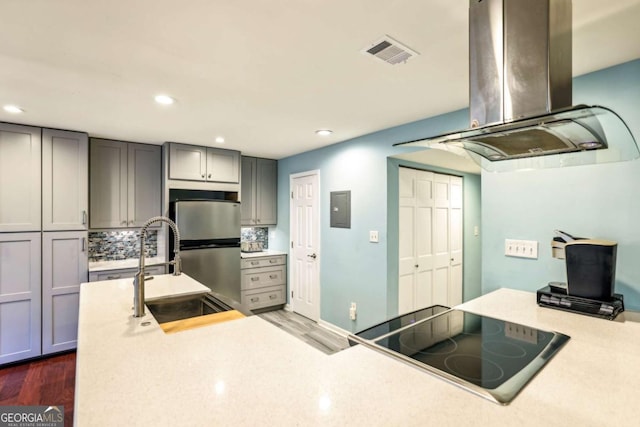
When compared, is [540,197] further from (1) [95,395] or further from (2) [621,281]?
(1) [95,395]

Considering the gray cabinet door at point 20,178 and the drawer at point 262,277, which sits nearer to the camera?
the gray cabinet door at point 20,178

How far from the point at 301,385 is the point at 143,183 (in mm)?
3521

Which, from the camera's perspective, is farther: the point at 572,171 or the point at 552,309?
the point at 572,171

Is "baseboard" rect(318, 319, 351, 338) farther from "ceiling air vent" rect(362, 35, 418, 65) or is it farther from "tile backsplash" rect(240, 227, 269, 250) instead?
"ceiling air vent" rect(362, 35, 418, 65)

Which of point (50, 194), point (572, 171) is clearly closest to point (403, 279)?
point (572, 171)

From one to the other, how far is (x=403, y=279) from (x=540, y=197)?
5.24ft

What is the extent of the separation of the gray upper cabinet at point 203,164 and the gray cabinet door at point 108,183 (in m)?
0.54

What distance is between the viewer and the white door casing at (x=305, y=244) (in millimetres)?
3961

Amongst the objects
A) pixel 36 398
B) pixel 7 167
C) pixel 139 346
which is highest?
pixel 7 167

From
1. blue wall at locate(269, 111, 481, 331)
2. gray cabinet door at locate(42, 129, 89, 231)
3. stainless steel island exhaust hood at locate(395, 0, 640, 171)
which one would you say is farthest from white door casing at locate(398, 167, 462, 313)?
gray cabinet door at locate(42, 129, 89, 231)

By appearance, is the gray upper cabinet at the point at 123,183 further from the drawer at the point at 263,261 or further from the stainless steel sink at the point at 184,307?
the stainless steel sink at the point at 184,307

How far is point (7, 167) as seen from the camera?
284 centimetres

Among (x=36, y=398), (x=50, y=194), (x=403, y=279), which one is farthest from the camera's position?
(x=403, y=279)

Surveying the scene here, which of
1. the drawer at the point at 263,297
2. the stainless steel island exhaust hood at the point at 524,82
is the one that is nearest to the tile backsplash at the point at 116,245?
the drawer at the point at 263,297
